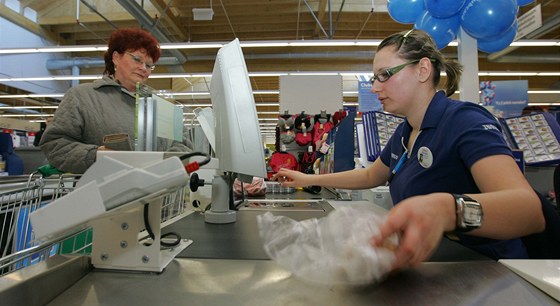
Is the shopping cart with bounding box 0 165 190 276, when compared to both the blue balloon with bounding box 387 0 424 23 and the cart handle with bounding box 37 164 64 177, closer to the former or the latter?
the cart handle with bounding box 37 164 64 177

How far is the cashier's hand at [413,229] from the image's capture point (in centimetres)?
48

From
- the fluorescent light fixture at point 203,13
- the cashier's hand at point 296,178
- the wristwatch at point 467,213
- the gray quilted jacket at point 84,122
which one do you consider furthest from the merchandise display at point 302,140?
the fluorescent light fixture at point 203,13

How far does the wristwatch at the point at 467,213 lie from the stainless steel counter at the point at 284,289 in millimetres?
104

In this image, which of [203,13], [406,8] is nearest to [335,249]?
[406,8]

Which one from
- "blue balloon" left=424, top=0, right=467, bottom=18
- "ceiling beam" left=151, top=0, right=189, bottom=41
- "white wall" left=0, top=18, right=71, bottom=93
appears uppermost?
"ceiling beam" left=151, top=0, right=189, bottom=41

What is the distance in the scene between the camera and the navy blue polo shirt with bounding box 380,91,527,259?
30.7 inches

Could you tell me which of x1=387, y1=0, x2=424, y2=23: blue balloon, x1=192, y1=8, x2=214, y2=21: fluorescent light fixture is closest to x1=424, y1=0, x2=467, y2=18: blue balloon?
x1=387, y1=0, x2=424, y2=23: blue balloon

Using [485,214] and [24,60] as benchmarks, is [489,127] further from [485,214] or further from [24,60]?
[24,60]

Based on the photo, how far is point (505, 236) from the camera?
643 millimetres

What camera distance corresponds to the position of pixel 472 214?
590mm

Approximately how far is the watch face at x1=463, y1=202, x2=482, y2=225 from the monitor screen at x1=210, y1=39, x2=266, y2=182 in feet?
2.08

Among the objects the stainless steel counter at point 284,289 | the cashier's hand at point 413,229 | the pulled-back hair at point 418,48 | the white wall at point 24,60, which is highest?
the white wall at point 24,60

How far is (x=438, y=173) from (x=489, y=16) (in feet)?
8.45

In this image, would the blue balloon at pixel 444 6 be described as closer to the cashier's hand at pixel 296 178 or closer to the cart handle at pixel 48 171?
the cashier's hand at pixel 296 178
